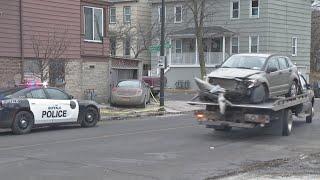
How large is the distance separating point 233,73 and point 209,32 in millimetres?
33904

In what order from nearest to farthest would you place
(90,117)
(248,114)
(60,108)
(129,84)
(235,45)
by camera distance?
(248,114), (60,108), (90,117), (129,84), (235,45)

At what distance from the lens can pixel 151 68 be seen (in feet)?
183

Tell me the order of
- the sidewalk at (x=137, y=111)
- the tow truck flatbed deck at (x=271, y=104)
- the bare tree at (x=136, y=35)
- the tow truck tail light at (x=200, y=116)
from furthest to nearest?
→ the bare tree at (x=136, y=35), the sidewalk at (x=137, y=111), the tow truck tail light at (x=200, y=116), the tow truck flatbed deck at (x=271, y=104)

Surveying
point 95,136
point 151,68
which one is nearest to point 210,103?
point 95,136

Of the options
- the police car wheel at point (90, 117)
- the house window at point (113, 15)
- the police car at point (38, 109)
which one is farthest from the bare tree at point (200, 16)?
the police car at point (38, 109)

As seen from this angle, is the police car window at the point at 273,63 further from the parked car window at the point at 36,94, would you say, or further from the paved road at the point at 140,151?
the parked car window at the point at 36,94

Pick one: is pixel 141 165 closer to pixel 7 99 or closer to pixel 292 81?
pixel 7 99

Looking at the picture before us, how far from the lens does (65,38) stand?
2803 cm

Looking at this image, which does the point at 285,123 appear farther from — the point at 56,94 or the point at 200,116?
the point at 56,94

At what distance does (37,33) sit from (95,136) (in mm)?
10902

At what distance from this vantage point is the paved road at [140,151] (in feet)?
35.5

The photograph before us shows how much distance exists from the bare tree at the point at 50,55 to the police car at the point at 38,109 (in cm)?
524

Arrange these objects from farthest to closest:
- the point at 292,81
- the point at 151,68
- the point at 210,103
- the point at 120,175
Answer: the point at 151,68 → the point at 292,81 → the point at 210,103 → the point at 120,175

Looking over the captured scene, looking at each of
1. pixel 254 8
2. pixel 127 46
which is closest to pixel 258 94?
pixel 254 8
